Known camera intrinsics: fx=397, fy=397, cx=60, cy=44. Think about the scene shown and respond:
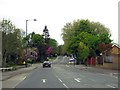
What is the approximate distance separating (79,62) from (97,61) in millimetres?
29087

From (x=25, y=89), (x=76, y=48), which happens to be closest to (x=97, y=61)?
(x=76, y=48)

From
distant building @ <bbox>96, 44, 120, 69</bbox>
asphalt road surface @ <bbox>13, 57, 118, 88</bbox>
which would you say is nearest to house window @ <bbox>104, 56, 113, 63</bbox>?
distant building @ <bbox>96, 44, 120, 69</bbox>

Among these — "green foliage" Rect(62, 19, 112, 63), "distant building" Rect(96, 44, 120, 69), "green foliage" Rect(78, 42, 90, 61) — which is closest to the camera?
"distant building" Rect(96, 44, 120, 69)

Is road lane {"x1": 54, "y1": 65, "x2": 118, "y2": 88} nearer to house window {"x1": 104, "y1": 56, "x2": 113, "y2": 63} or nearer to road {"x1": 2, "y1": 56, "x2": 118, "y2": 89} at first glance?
road {"x1": 2, "y1": 56, "x2": 118, "y2": 89}

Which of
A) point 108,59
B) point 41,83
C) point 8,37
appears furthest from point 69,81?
point 108,59

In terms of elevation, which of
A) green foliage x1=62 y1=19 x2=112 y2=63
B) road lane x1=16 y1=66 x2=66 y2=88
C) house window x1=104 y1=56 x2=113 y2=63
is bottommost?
road lane x1=16 y1=66 x2=66 y2=88

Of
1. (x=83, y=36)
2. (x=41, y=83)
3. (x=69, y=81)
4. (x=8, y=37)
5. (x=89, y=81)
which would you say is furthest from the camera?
(x=83, y=36)

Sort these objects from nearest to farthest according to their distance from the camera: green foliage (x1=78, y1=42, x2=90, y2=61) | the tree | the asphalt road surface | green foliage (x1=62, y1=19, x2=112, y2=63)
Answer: the asphalt road surface → the tree → green foliage (x1=78, y1=42, x2=90, y2=61) → green foliage (x1=62, y1=19, x2=112, y2=63)

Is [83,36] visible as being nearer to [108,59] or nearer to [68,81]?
[108,59]

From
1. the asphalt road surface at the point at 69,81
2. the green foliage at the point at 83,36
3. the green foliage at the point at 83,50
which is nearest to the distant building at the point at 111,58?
the green foliage at the point at 83,50

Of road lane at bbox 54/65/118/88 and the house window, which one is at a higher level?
the house window

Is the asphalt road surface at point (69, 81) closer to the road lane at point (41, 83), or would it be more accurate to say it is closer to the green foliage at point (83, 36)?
the road lane at point (41, 83)

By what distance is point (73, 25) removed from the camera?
124m

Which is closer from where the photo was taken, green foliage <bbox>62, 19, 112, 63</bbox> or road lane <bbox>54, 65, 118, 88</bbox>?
road lane <bbox>54, 65, 118, 88</bbox>
